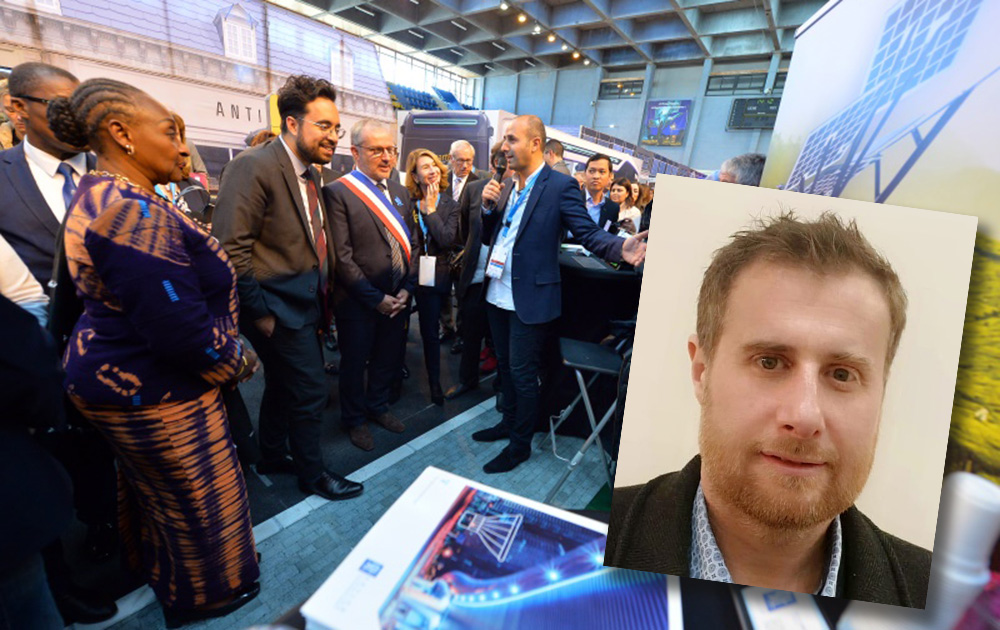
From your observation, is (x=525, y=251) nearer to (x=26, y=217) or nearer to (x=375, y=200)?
(x=375, y=200)

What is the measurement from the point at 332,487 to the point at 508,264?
132 centimetres

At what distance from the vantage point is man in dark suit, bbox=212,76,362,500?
1.48m

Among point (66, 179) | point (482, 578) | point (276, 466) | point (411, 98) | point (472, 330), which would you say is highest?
point (411, 98)

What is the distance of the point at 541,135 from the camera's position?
6.00 ft

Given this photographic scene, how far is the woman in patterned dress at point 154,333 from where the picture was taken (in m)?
0.92

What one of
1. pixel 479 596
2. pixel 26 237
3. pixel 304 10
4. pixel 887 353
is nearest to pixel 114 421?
pixel 26 237

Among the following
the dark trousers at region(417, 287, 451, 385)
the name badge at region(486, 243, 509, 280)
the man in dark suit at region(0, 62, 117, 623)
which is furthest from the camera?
the dark trousers at region(417, 287, 451, 385)

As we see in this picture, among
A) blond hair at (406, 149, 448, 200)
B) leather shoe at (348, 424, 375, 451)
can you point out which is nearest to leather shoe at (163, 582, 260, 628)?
leather shoe at (348, 424, 375, 451)

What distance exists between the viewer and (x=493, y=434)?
2402 millimetres

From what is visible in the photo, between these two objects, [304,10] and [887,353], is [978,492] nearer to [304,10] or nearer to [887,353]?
[887,353]

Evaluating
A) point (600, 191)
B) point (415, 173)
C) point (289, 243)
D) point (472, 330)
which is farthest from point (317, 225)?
point (600, 191)

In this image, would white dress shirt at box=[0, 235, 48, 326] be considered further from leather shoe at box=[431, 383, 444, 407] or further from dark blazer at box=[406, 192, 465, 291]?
leather shoe at box=[431, 383, 444, 407]

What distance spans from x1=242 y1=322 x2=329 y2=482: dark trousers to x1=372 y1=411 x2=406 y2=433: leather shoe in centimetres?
59

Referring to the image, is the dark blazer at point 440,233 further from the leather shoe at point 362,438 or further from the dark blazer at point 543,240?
the leather shoe at point 362,438
